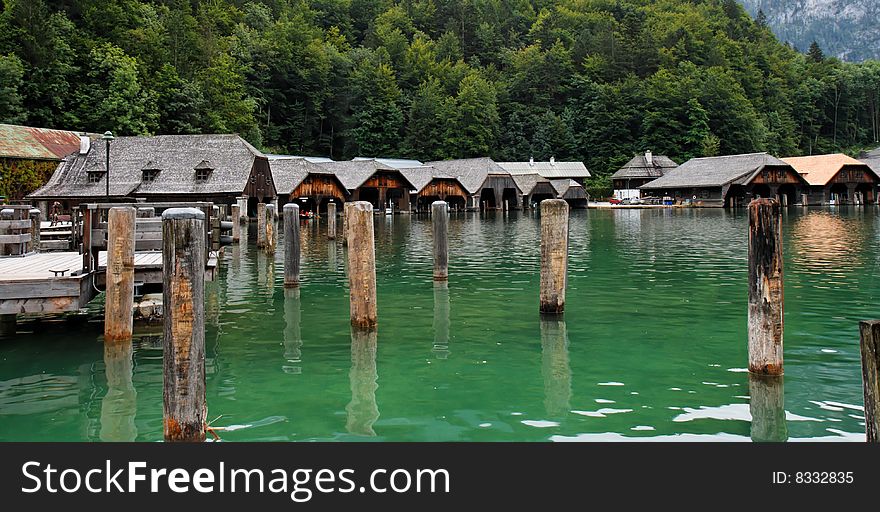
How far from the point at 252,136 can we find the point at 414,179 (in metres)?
25.6

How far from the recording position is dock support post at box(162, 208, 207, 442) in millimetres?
6789

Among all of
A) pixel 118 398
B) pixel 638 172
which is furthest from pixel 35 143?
pixel 638 172

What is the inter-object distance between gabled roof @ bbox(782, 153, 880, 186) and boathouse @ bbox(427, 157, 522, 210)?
34.3 meters

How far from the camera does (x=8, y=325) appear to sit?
521 inches

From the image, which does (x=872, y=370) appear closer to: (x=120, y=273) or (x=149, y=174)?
(x=120, y=273)

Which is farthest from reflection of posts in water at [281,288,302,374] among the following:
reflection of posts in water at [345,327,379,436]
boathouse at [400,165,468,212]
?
boathouse at [400,165,468,212]

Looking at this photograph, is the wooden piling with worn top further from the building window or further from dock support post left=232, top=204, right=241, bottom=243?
the building window

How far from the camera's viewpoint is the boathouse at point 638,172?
9994 cm

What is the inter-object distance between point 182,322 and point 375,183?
67.8 metres

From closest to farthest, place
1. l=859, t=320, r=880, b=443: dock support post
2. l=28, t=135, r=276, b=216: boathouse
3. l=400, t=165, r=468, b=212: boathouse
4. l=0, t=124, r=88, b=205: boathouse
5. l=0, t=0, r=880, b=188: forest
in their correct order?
l=859, t=320, r=880, b=443: dock support post < l=28, t=135, r=276, b=216: boathouse < l=0, t=124, r=88, b=205: boathouse < l=0, t=0, r=880, b=188: forest < l=400, t=165, r=468, b=212: boathouse

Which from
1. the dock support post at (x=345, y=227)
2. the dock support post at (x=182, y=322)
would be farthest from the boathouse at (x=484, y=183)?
the dock support post at (x=182, y=322)

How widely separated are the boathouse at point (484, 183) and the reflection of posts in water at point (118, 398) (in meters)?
71.0

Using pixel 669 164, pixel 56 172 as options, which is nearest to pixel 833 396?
pixel 56 172

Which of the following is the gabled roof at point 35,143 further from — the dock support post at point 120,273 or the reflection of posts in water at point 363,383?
A: the reflection of posts in water at point 363,383
